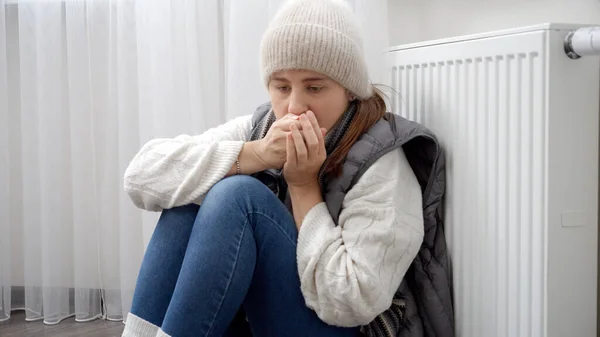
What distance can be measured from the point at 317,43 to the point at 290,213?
287mm

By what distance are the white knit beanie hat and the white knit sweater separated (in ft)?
0.51

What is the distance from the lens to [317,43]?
1.20m

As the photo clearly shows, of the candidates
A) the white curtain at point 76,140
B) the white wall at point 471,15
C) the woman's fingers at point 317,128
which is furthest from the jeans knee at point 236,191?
the white curtain at point 76,140

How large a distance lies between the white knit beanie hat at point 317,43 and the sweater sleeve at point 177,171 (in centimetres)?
17

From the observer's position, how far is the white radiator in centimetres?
104

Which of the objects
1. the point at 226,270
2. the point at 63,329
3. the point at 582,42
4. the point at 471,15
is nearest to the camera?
the point at 582,42

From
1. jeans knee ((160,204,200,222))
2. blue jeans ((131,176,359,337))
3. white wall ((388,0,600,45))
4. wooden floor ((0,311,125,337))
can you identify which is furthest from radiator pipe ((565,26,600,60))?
wooden floor ((0,311,125,337))

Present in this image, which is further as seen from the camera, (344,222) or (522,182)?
(344,222)

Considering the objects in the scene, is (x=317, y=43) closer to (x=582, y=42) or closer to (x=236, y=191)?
(x=236, y=191)

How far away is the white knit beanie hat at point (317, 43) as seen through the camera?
1202mm

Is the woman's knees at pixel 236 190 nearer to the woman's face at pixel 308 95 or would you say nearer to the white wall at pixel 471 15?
the woman's face at pixel 308 95

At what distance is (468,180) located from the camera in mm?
1212

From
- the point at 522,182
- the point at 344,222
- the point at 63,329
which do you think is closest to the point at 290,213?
the point at 344,222

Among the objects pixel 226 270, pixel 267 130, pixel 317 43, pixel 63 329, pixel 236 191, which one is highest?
pixel 317 43
